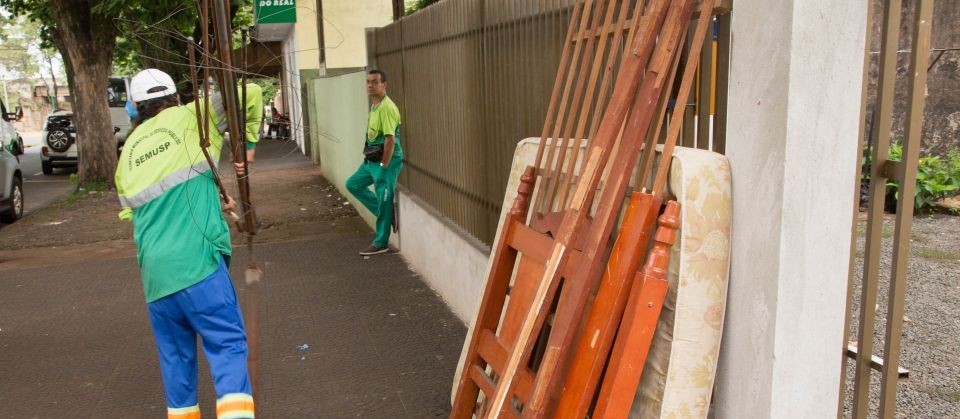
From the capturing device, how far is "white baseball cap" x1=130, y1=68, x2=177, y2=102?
3783 millimetres

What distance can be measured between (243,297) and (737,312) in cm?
496

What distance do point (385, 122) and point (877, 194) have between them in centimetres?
548

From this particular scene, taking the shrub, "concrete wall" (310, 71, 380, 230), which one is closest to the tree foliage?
"concrete wall" (310, 71, 380, 230)

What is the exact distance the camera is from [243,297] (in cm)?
657

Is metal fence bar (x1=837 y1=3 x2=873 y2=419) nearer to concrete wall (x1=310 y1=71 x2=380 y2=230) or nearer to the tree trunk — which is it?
concrete wall (x1=310 y1=71 x2=380 y2=230)

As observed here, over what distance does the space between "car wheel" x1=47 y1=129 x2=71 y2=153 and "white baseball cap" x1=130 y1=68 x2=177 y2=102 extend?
1771 cm

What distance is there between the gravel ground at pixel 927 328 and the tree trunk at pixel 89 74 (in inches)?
519

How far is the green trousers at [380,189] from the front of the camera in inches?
303

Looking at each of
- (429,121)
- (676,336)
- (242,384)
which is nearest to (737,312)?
(676,336)

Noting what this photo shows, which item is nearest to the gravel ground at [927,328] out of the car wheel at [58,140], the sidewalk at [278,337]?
the sidewalk at [278,337]

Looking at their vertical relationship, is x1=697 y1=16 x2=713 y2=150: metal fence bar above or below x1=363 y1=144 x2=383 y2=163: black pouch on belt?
above

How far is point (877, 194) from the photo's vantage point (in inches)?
91.7

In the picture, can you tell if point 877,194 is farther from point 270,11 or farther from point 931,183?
point 931,183

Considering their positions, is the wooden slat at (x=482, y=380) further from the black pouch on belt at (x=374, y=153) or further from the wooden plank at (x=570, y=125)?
the black pouch on belt at (x=374, y=153)
